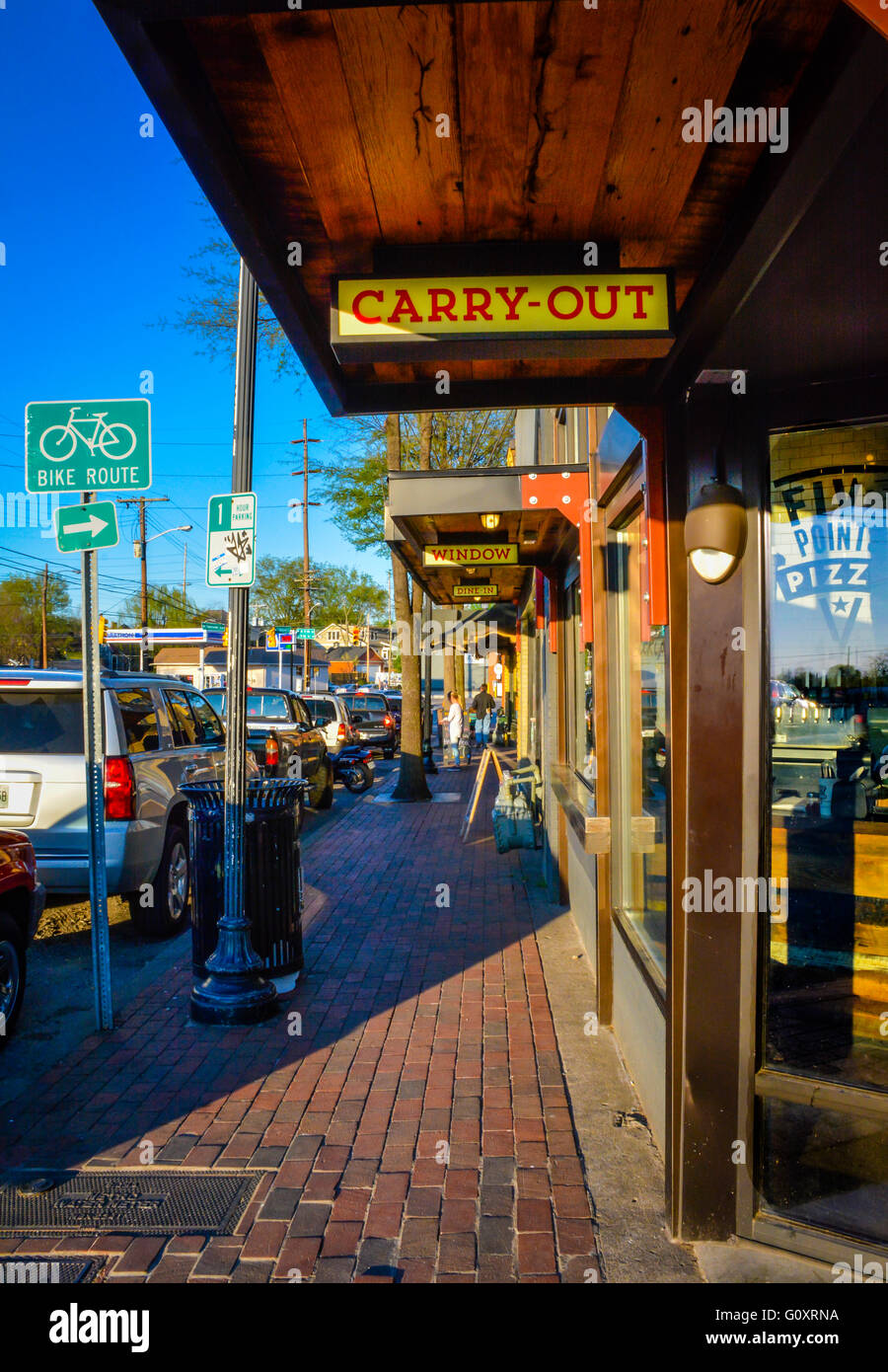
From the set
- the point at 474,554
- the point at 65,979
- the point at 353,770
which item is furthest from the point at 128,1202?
the point at 353,770

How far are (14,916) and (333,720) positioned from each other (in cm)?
1471

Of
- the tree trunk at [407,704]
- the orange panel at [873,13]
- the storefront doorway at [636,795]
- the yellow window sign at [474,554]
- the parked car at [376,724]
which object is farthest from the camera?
the parked car at [376,724]

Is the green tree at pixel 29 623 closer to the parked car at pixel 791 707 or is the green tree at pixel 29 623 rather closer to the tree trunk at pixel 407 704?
the tree trunk at pixel 407 704

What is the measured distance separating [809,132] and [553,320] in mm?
1012

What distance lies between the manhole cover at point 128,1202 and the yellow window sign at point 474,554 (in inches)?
252

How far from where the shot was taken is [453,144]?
7.93ft

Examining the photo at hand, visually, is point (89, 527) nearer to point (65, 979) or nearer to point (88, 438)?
point (88, 438)

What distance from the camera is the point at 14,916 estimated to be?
16.6 ft

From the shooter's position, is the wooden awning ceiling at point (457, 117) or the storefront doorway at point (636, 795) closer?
the wooden awning ceiling at point (457, 117)

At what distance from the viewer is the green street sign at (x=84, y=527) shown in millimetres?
5254

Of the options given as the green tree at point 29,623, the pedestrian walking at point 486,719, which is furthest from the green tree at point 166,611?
the pedestrian walking at point 486,719

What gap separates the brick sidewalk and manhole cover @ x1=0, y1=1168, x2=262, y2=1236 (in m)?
0.07

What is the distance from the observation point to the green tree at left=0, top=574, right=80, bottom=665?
72.4 meters

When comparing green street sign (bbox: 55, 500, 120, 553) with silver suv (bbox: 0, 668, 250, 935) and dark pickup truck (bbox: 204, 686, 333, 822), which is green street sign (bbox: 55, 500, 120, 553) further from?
dark pickup truck (bbox: 204, 686, 333, 822)
